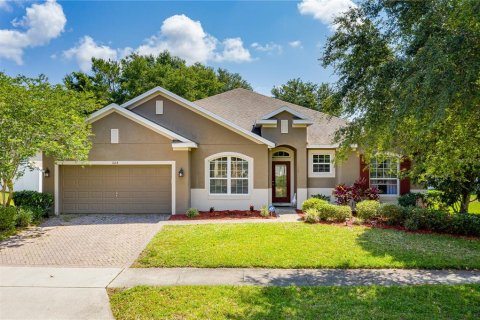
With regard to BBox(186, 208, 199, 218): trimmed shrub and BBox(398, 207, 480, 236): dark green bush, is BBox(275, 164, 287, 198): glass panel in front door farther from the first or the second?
BBox(398, 207, 480, 236): dark green bush

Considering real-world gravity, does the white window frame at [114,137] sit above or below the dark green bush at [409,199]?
above

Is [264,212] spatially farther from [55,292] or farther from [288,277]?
[55,292]

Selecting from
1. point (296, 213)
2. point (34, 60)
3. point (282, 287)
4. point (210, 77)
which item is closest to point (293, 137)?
point (296, 213)

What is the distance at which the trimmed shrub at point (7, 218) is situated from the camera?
1138 centimetres

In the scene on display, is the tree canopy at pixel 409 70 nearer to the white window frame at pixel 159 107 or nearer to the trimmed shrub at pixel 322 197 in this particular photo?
the trimmed shrub at pixel 322 197

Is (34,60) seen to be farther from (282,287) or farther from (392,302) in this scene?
(392,302)

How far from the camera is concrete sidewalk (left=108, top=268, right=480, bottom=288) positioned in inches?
273

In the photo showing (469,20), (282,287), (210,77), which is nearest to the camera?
(469,20)

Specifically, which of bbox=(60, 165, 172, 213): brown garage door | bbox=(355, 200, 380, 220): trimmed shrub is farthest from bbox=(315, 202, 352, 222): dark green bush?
bbox=(60, 165, 172, 213): brown garage door

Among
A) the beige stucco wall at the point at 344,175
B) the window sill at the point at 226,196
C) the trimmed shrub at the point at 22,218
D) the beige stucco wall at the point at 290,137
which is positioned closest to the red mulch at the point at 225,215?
the window sill at the point at 226,196

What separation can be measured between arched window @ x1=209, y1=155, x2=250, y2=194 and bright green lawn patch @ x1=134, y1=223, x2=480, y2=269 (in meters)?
3.94

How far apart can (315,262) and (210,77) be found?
34.7 m

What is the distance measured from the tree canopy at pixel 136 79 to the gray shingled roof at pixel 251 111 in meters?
13.7

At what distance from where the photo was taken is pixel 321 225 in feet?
40.8
